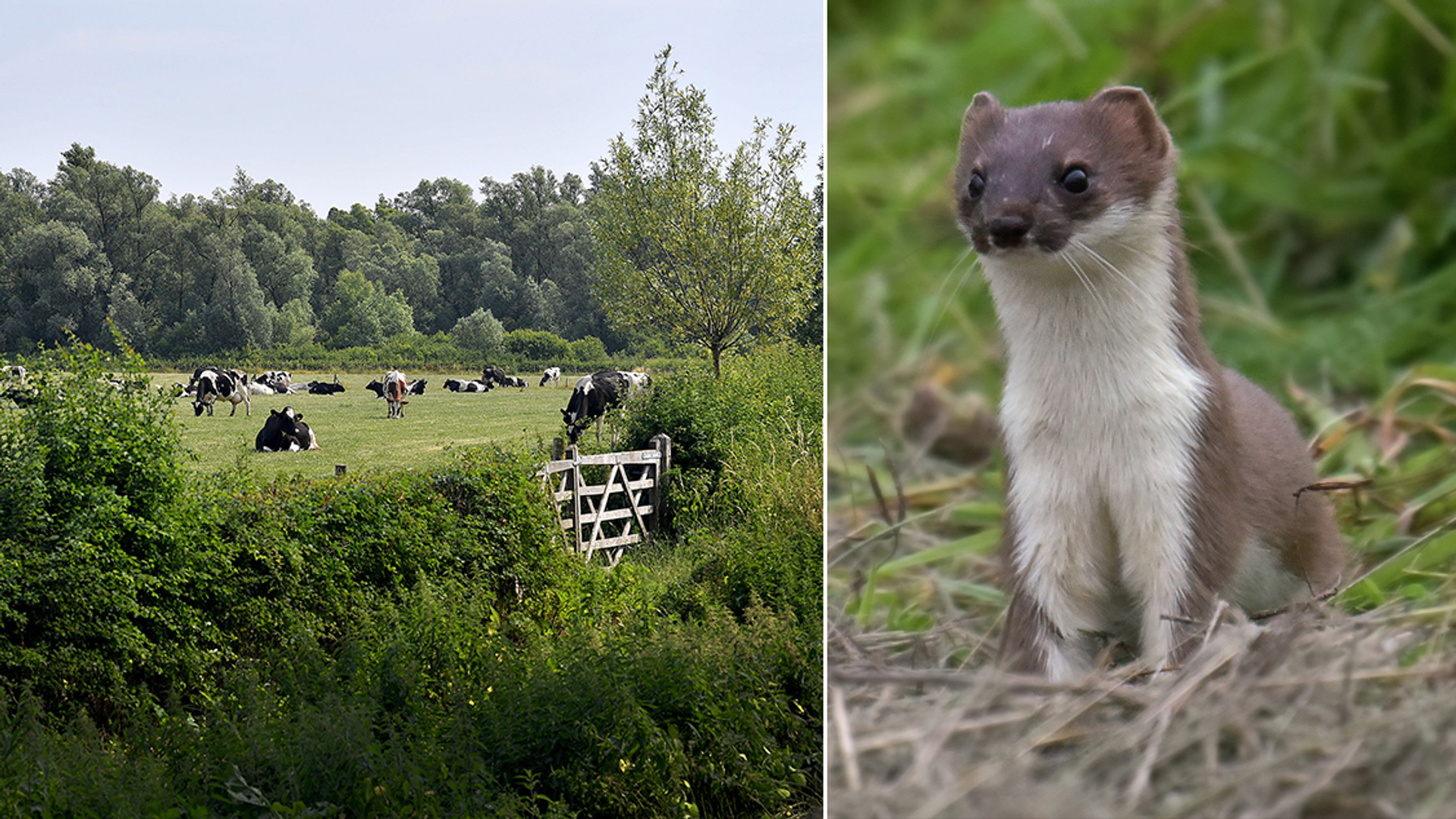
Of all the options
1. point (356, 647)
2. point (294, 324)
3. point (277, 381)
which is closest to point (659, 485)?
point (277, 381)

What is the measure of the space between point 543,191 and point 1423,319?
10.2 meters

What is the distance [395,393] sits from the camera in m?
8.91

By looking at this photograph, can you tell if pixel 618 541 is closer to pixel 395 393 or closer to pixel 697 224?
pixel 395 393

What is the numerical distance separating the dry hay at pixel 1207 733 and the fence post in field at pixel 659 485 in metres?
7.73

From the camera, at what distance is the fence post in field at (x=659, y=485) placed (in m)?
8.66

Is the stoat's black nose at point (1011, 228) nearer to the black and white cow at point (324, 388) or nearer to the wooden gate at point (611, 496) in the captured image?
the wooden gate at point (611, 496)

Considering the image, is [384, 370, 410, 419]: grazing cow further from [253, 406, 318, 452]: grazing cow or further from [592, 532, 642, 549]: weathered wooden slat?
[592, 532, 642, 549]: weathered wooden slat

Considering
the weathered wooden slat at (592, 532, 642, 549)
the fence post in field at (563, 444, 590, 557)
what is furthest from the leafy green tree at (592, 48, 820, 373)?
the fence post in field at (563, 444, 590, 557)

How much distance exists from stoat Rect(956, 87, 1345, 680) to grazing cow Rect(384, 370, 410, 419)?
8.35 m

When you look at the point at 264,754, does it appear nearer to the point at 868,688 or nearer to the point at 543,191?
the point at 868,688

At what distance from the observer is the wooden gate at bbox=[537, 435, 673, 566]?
7.75 metres

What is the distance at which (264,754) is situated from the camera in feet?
9.69

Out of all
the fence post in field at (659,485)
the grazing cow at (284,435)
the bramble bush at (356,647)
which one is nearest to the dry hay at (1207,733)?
the bramble bush at (356,647)

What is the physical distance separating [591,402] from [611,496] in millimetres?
1273
